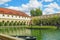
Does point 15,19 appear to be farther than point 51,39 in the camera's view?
Yes

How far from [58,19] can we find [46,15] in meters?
8.87

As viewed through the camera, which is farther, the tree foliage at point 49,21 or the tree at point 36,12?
the tree at point 36,12

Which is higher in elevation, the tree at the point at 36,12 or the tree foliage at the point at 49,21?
the tree at the point at 36,12

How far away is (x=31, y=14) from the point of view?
148ft

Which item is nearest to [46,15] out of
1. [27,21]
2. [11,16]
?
[27,21]

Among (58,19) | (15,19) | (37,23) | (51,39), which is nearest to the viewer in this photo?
(51,39)

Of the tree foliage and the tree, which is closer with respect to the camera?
the tree foliage

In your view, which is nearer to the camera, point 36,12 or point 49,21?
point 49,21

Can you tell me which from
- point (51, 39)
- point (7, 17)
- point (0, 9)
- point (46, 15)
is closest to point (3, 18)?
point (7, 17)

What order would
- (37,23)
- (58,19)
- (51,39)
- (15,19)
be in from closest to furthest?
1. (51,39)
2. (58,19)
3. (37,23)
4. (15,19)

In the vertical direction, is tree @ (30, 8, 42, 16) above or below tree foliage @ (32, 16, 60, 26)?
above

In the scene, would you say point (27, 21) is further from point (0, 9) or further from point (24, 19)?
point (0, 9)

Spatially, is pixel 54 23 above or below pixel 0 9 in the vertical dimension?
below

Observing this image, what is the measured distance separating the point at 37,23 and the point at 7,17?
612 cm
